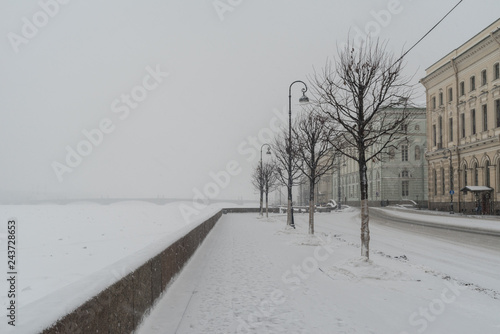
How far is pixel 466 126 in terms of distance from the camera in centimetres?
4294

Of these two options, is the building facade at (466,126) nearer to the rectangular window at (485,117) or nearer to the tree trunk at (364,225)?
the rectangular window at (485,117)

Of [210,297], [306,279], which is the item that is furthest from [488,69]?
[210,297]

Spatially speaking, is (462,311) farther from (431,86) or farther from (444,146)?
(431,86)

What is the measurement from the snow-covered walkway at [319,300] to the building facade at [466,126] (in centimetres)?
3104

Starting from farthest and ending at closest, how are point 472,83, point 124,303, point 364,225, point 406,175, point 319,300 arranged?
point 406,175 → point 472,83 → point 364,225 → point 319,300 → point 124,303

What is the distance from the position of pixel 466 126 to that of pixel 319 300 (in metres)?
42.0

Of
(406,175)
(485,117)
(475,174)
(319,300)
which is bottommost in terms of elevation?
(319,300)

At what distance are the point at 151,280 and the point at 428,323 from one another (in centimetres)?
430

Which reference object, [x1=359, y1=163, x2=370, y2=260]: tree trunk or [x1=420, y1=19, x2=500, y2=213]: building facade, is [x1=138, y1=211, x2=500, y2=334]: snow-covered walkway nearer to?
[x1=359, y1=163, x2=370, y2=260]: tree trunk

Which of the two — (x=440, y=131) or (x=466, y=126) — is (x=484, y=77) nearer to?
(x=466, y=126)

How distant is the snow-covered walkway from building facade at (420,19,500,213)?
31045 millimetres

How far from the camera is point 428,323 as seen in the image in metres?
5.98

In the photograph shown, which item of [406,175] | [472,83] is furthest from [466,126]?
[406,175]

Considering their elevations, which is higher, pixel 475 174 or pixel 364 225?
pixel 475 174
